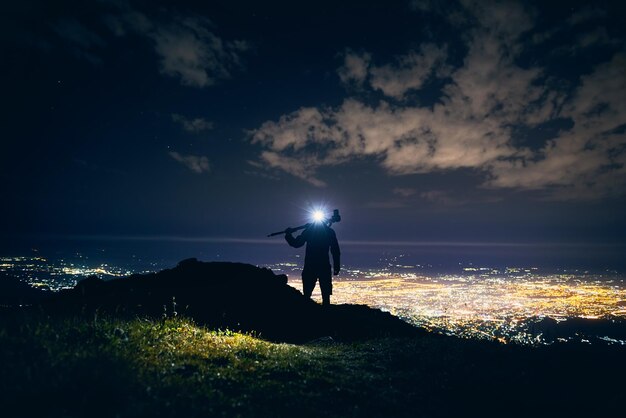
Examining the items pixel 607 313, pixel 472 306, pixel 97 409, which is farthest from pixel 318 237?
pixel 607 313

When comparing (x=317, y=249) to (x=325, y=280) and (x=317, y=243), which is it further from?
(x=325, y=280)

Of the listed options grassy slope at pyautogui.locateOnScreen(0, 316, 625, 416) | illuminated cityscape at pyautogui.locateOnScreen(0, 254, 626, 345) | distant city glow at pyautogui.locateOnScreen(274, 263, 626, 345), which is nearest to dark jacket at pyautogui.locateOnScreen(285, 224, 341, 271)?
grassy slope at pyautogui.locateOnScreen(0, 316, 625, 416)

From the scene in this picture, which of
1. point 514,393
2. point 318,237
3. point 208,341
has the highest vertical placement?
point 318,237

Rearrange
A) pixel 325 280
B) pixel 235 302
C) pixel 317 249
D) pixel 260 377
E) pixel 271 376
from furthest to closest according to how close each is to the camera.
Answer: pixel 235 302
pixel 325 280
pixel 317 249
pixel 271 376
pixel 260 377

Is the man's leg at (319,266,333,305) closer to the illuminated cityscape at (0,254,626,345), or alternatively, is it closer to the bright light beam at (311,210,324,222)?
the bright light beam at (311,210,324,222)

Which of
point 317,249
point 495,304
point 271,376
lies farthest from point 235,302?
point 495,304

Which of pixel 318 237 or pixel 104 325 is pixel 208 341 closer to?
pixel 104 325
